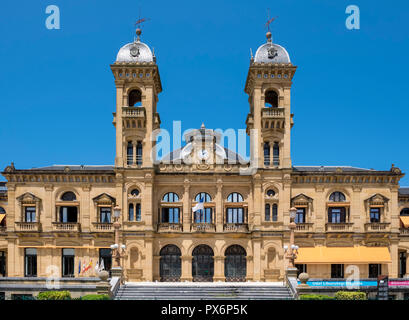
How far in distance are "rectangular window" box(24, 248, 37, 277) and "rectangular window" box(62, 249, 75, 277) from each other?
2.88 meters

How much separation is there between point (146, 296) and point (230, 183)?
53.9 feet

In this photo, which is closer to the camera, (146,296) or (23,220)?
(146,296)

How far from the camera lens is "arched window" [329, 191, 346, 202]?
54125mm

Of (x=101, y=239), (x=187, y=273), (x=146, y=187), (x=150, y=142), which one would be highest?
(x=150, y=142)

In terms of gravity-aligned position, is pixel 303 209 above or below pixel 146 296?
above

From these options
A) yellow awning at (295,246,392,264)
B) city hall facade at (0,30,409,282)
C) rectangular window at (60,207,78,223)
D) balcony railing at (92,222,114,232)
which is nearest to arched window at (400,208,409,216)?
city hall facade at (0,30,409,282)

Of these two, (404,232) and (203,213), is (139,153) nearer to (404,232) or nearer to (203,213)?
(203,213)

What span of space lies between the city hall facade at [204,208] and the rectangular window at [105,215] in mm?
101

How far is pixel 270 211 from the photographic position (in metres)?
52.8

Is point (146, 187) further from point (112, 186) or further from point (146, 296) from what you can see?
point (146, 296)

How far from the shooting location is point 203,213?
5356 cm

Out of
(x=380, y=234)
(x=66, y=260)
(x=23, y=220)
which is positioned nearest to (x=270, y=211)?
(x=380, y=234)

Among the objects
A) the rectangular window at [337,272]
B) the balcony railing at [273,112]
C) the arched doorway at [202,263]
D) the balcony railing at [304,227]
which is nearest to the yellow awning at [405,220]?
the rectangular window at [337,272]

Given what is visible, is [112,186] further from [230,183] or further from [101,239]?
[230,183]
